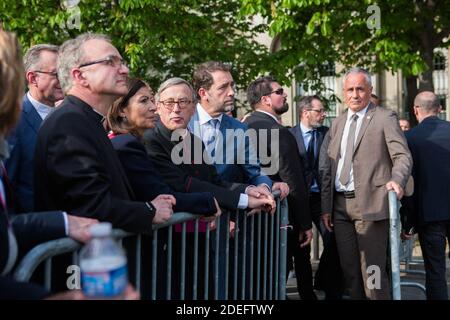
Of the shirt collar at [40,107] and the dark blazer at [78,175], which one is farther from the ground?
the shirt collar at [40,107]

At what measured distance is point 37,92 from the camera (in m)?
4.59

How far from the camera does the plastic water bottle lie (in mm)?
1967

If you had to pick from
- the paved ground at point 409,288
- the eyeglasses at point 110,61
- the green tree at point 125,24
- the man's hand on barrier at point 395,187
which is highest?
the green tree at point 125,24

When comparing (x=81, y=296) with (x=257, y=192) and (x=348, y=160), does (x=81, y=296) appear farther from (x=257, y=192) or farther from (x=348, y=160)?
(x=348, y=160)

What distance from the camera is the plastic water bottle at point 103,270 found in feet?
6.45

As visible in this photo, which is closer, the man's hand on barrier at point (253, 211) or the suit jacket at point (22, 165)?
the suit jacket at point (22, 165)

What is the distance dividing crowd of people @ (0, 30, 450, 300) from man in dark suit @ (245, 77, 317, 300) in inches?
0.5

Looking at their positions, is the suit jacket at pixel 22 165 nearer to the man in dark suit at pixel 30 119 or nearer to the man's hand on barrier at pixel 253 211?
the man in dark suit at pixel 30 119

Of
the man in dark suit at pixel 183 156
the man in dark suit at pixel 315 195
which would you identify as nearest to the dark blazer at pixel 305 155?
the man in dark suit at pixel 315 195

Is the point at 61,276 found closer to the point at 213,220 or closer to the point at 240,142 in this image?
the point at 213,220

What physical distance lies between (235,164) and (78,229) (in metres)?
2.74

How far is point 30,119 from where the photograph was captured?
4188mm

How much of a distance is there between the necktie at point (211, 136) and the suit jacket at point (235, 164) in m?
0.05
